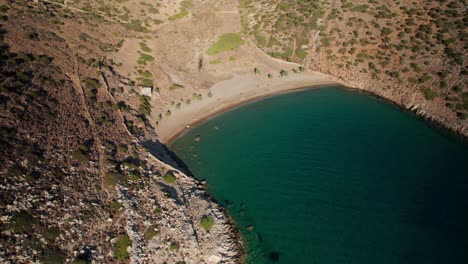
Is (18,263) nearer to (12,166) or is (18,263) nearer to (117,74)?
(12,166)

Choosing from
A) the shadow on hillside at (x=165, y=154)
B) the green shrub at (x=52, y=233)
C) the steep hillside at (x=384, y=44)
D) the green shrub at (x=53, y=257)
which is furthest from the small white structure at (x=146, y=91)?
the green shrub at (x=53, y=257)

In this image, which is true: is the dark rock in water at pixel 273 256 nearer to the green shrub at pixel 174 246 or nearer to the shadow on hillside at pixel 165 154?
the green shrub at pixel 174 246

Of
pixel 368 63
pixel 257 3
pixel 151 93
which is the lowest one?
pixel 151 93

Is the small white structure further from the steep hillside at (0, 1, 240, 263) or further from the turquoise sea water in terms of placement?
the turquoise sea water

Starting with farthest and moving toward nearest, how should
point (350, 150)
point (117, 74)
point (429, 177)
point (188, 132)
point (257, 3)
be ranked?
point (257, 3) → point (117, 74) → point (188, 132) → point (350, 150) → point (429, 177)

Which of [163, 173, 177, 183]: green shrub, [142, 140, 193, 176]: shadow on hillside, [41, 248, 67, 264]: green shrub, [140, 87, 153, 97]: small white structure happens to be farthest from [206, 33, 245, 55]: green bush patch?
[41, 248, 67, 264]: green shrub

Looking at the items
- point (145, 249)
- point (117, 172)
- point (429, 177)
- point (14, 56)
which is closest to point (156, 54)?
point (14, 56)

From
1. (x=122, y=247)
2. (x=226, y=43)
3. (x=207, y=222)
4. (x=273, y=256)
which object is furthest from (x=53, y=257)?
(x=226, y=43)
